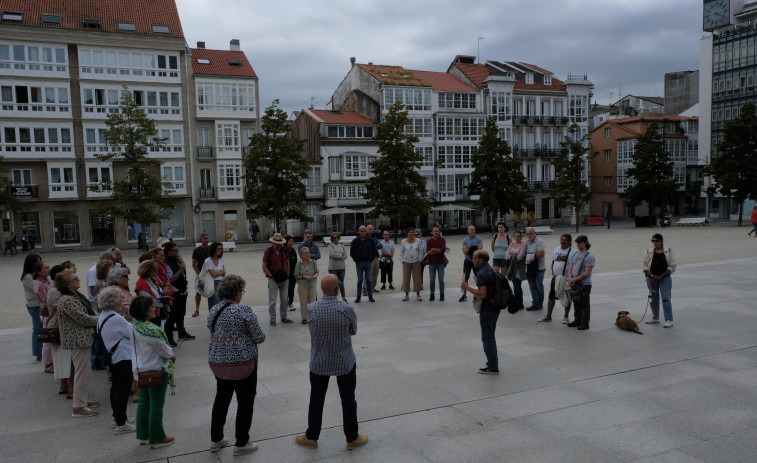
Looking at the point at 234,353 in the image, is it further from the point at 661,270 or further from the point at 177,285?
the point at 661,270

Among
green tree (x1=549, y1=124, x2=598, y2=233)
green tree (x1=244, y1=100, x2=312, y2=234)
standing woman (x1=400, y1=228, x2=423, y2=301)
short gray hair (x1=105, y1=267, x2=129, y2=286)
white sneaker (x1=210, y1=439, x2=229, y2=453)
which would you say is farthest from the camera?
green tree (x1=549, y1=124, x2=598, y2=233)

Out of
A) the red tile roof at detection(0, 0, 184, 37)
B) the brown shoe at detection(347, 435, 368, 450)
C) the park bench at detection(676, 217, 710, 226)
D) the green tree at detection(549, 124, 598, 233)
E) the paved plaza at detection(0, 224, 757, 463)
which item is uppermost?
the red tile roof at detection(0, 0, 184, 37)

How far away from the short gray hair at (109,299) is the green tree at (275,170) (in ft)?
92.4

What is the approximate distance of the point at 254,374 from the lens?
17.7 ft

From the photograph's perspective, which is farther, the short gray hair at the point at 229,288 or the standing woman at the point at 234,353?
the short gray hair at the point at 229,288

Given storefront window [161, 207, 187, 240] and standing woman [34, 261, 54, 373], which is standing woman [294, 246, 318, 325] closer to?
standing woman [34, 261, 54, 373]

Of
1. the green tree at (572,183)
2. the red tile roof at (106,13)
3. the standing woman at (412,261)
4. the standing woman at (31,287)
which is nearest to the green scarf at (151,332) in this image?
the standing woman at (31,287)

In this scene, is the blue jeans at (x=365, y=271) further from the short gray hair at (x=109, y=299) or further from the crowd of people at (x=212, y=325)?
the short gray hair at (x=109, y=299)

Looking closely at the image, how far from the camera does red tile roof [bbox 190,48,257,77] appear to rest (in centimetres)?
4363

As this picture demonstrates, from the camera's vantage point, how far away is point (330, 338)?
5391 millimetres

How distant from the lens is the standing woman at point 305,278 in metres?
11.2

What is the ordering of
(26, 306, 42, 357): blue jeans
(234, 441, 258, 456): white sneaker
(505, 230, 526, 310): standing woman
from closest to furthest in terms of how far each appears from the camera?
(234, 441, 258, 456): white sneaker, (26, 306, 42, 357): blue jeans, (505, 230, 526, 310): standing woman

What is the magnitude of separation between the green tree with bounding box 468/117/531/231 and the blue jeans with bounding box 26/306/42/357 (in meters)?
38.5

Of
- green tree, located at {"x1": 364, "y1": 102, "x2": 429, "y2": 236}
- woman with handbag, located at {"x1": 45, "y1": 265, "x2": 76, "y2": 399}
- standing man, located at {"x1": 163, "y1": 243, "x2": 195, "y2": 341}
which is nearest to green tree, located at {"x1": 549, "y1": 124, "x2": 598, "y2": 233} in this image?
green tree, located at {"x1": 364, "y1": 102, "x2": 429, "y2": 236}
